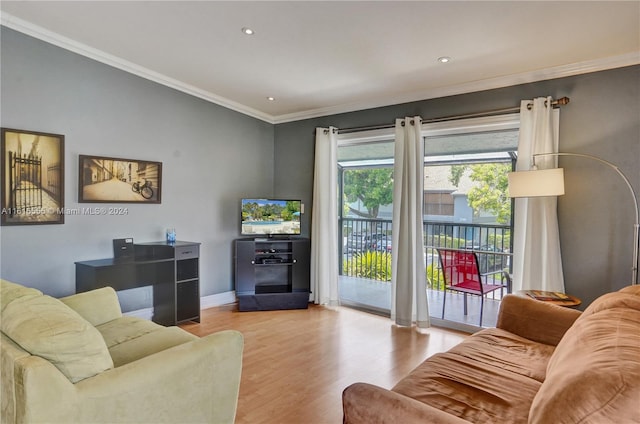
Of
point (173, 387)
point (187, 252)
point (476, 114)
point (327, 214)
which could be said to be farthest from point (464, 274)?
point (173, 387)

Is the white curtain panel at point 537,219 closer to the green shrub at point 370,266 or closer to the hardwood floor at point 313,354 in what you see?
the hardwood floor at point 313,354

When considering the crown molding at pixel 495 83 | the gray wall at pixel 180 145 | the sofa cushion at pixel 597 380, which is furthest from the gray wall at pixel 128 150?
the sofa cushion at pixel 597 380

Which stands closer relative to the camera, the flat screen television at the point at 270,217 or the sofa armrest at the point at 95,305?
the sofa armrest at the point at 95,305

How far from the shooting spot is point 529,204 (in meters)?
3.26

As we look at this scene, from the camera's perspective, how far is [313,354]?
10.3 ft

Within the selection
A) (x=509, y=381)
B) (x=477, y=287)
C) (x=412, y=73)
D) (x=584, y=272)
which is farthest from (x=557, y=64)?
(x=509, y=381)

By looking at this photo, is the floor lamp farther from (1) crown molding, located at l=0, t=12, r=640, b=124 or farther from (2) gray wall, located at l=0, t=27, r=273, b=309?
(2) gray wall, located at l=0, t=27, r=273, b=309

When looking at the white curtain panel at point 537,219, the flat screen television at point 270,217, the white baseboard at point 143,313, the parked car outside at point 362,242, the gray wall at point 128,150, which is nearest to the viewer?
the gray wall at point 128,150

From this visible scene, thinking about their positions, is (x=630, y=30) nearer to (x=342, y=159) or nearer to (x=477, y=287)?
(x=477, y=287)

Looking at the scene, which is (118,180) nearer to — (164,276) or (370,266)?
(164,276)

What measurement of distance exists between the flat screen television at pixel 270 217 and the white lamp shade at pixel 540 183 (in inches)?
107

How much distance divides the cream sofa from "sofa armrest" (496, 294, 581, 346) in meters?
1.82

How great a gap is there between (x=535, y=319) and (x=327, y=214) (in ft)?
9.00

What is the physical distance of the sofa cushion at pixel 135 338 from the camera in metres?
1.96
